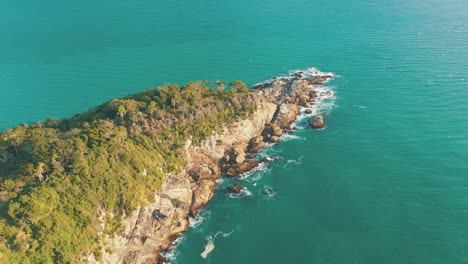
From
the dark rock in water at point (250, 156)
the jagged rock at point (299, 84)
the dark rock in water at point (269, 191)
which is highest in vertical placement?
the jagged rock at point (299, 84)

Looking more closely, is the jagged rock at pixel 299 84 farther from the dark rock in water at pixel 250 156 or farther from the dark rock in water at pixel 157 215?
the dark rock in water at pixel 157 215

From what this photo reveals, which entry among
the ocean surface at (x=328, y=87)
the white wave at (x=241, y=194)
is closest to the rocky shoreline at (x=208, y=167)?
the white wave at (x=241, y=194)

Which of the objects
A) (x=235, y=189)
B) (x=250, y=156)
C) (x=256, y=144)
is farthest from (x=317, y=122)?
(x=235, y=189)

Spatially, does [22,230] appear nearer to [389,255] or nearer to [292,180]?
Answer: [292,180]

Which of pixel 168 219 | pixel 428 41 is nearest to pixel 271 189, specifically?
pixel 168 219

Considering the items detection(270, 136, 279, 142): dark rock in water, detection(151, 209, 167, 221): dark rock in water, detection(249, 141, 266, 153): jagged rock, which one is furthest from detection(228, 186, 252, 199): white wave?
detection(270, 136, 279, 142): dark rock in water

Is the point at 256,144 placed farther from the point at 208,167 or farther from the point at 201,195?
the point at 201,195

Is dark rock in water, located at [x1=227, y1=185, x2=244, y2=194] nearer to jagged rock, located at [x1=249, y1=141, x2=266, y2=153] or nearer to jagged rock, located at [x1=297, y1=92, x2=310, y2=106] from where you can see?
jagged rock, located at [x1=249, y1=141, x2=266, y2=153]

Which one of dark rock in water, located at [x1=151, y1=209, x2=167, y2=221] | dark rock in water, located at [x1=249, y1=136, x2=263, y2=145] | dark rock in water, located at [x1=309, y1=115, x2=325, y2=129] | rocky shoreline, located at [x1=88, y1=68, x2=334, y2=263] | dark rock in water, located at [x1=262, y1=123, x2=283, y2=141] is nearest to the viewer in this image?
rocky shoreline, located at [x1=88, y1=68, x2=334, y2=263]
